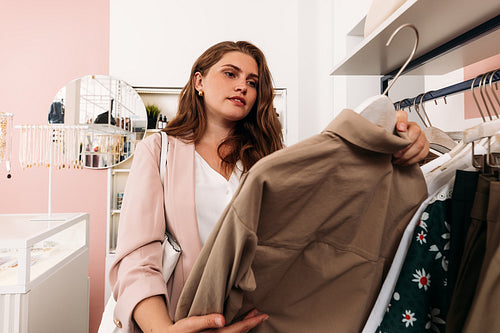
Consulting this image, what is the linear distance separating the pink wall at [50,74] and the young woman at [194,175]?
8.09 feet

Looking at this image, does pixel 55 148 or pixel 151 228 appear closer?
pixel 151 228

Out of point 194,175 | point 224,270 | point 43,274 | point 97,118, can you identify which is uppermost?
point 97,118

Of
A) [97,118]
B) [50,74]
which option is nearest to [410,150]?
[97,118]

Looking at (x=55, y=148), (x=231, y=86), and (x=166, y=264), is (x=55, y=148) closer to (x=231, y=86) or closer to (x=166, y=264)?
(x=231, y=86)

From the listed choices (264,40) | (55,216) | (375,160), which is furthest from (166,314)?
(264,40)

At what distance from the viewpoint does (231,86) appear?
112cm

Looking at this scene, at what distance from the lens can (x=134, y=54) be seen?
309 centimetres

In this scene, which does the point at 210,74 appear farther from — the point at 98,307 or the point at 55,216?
the point at 98,307

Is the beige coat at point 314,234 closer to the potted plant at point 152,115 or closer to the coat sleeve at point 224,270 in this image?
the coat sleeve at point 224,270

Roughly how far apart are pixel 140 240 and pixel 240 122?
0.62 m

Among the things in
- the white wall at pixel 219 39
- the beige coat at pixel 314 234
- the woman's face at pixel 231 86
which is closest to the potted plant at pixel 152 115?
the white wall at pixel 219 39

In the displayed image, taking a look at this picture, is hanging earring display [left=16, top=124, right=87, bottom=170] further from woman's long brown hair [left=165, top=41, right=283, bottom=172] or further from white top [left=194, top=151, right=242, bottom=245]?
white top [left=194, top=151, right=242, bottom=245]

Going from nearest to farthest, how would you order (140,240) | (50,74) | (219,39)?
1. (140,240)
2. (219,39)
3. (50,74)

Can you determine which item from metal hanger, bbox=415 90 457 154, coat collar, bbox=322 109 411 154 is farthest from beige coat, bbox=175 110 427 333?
metal hanger, bbox=415 90 457 154
